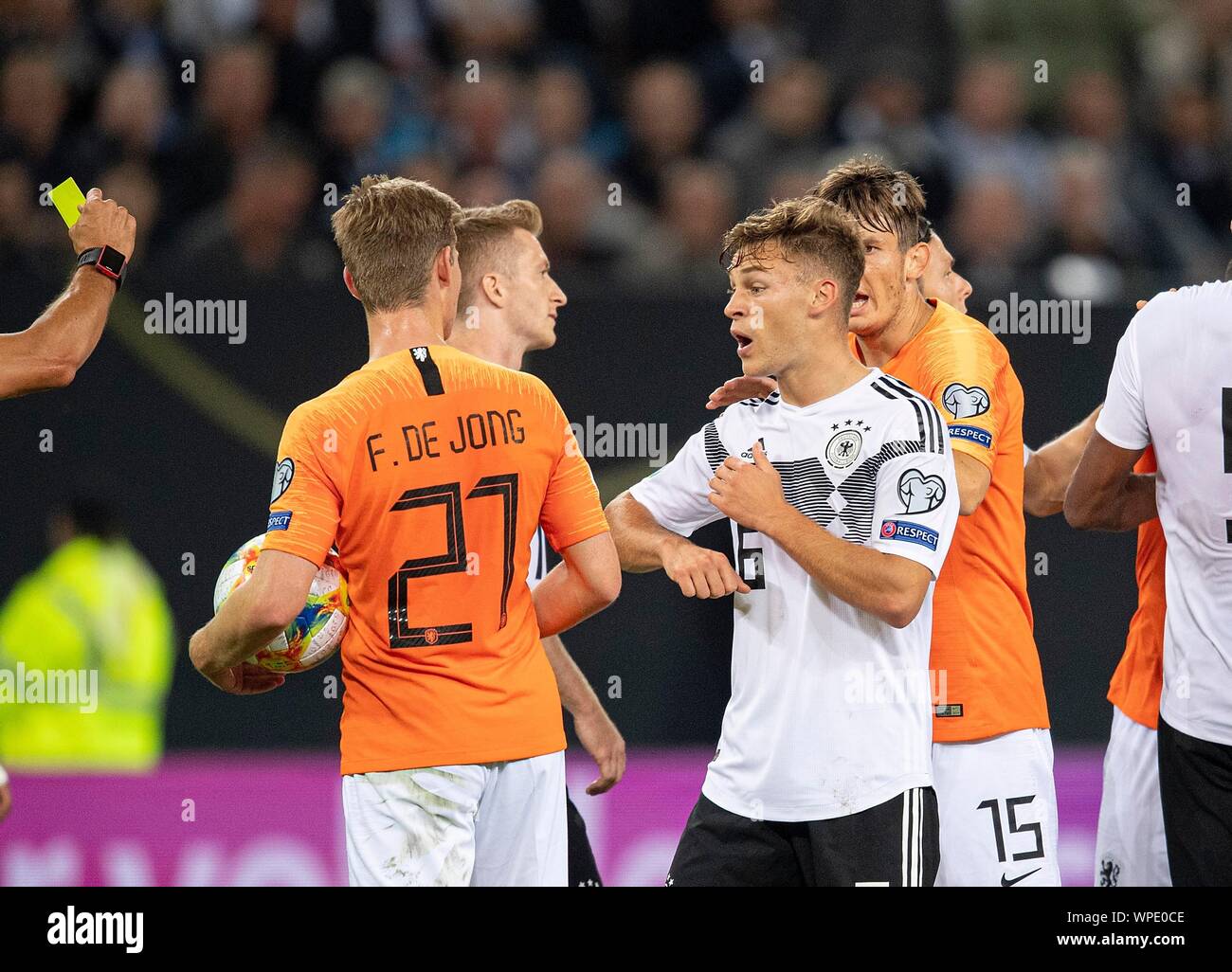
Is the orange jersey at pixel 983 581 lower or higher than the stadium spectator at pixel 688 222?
lower

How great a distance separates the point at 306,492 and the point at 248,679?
57cm

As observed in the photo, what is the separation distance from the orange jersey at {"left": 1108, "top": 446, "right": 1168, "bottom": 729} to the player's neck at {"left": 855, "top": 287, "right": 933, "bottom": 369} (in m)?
0.65

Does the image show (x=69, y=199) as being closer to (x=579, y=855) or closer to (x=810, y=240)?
(x=810, y=240)

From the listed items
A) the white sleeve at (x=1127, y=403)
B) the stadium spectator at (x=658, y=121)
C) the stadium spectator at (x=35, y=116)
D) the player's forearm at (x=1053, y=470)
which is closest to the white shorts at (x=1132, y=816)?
the player's forearm at (x=1053, y=470)

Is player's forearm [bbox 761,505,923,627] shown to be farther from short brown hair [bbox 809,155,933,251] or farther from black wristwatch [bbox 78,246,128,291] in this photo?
black wristwatch [bbox 78,246,128,291]

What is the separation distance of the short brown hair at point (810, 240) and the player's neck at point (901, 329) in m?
0.46

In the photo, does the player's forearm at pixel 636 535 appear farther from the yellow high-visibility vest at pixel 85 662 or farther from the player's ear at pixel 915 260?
the yellow high-visibility vest at pixel 85 662

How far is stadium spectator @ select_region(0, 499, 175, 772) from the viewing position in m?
4.60

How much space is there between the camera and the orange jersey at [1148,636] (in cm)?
349

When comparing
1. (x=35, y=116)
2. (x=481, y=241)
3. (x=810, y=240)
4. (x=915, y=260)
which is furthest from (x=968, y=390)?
(x=35, y=116)

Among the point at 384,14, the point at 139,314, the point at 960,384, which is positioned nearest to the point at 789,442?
the point at 960,384

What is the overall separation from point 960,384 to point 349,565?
1512 millimetres

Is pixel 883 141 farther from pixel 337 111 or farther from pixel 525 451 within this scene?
pixel 525 451

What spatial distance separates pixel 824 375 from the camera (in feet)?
9.95
